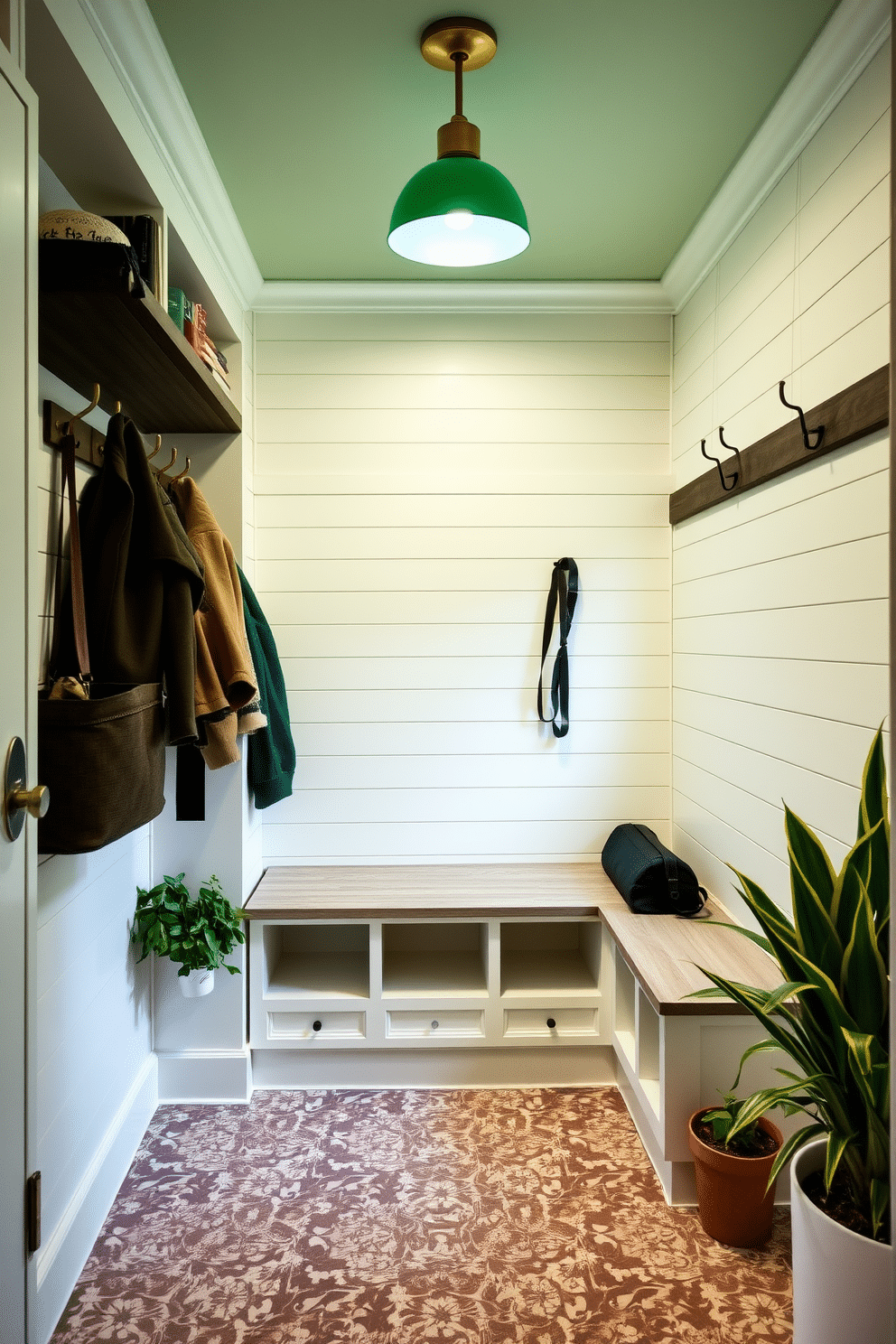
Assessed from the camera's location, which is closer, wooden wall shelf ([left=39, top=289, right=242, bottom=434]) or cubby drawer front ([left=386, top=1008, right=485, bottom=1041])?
wooden wall shelf ([left=39, top=289, right=242, bottom=434])

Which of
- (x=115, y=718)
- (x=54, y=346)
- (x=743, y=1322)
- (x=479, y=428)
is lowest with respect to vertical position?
(x=743, y=1322)

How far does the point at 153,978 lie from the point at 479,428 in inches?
85.9

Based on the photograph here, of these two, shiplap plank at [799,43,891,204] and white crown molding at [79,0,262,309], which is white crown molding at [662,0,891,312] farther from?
white crown molding at [79,0,262,309]

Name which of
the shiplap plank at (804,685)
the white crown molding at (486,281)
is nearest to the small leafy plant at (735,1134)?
the shiplap plank at (804,685)

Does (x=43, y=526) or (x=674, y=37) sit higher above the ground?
(x=674, y=37)

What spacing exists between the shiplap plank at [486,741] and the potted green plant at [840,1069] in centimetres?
156

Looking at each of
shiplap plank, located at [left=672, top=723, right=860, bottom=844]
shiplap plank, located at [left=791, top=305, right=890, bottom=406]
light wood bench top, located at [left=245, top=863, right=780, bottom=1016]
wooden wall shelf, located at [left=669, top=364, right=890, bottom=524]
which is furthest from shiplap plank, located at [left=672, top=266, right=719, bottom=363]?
light wood bench top, located at [left=245, top=863, right=780, bottom=1016]

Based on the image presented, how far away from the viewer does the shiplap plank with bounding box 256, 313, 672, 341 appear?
3162mm

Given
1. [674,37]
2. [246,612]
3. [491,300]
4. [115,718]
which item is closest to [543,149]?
[674,37]

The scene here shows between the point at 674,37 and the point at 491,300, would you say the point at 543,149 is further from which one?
the point at 491,300

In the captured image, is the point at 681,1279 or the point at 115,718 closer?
the point at 115,718

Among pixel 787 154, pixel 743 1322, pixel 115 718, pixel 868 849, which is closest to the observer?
pixel 868 849

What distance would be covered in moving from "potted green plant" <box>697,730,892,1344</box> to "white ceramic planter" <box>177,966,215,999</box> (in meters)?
Answer: 1.61

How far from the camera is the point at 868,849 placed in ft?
4.90
